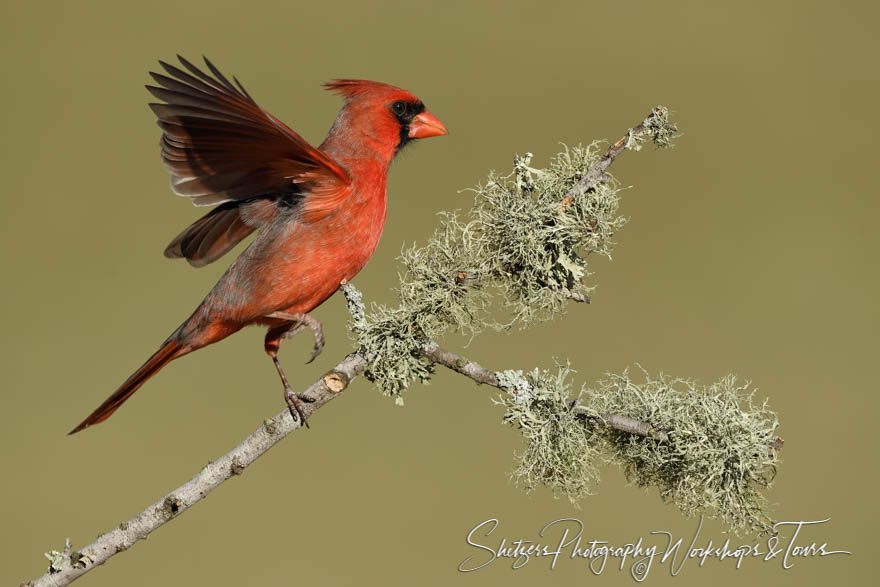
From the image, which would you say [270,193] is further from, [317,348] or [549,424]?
[549,424]

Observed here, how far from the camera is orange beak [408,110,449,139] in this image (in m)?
2.54

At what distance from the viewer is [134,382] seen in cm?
232

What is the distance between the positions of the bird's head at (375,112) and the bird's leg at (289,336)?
56 cm

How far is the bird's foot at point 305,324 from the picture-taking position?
2.14 meters

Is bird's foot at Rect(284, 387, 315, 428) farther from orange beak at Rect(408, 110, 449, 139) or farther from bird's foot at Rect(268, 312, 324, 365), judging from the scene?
orange beak at Rect(408, 110, 449, 139)

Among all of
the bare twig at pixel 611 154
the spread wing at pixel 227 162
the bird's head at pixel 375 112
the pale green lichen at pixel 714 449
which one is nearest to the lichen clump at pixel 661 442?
the pale green lichen at pixel 714 449

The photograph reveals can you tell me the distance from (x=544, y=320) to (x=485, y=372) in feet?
0.56

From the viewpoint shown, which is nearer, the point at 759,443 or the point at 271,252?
the point at 759,443

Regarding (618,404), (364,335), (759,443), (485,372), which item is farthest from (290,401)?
(759,443)

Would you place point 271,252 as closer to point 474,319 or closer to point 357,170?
Answer: point 357,170

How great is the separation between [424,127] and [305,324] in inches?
27.9

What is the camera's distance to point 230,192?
227 cm

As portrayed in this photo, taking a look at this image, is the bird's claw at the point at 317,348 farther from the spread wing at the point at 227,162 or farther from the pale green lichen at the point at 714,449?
the pale green lichen at the point at 714,449

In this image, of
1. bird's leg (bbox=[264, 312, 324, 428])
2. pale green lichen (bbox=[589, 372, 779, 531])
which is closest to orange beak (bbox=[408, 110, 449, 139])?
bird's leg (bbox=[264, 312, 324, 428])
